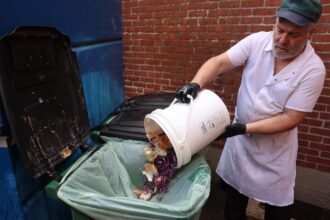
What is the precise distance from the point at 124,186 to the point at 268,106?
3.48 feet

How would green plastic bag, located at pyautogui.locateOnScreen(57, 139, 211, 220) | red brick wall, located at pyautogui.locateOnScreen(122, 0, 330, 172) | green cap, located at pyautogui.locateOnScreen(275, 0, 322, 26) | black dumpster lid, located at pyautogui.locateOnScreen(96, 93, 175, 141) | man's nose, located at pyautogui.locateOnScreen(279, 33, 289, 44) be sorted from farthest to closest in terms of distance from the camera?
red brick wall, located at pyautogui.locateOnScreen(122, 0, 330, 172)
black dumpster lid, located at pyautogui.locateOnScreen(96, 93, 175, 141)
man's nose, located at pyautogui.locateOnScreen(279, 33, 289, 44)
green cap, located at pyautogui.locateOnScreen(275, 0, 322, 26)
green plastic bag, located at pyautogui.locateOnScreen(57, 139, 211, 220)

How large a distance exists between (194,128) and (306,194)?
1887 millimetres

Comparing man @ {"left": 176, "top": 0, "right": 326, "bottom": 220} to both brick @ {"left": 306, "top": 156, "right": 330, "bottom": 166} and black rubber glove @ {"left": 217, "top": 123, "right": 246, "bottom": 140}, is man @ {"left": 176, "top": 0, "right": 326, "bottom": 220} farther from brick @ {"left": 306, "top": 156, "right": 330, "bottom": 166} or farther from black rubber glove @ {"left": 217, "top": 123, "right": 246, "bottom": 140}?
brick @ {"left": 306, "top": 156, "right": 330, "bottom": 166}

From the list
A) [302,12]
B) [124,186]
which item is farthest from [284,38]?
[124,186]

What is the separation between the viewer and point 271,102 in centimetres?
154

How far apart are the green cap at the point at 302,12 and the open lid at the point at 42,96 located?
1282 mm

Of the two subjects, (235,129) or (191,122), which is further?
(235,129)

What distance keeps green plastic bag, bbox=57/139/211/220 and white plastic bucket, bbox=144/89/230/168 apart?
157mm

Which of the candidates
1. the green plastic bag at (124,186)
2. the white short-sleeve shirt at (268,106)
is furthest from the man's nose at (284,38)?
the green plastic bag at (124,186)

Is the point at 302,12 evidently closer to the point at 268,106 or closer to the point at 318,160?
the point at 268,106

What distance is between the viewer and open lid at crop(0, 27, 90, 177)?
1.18m

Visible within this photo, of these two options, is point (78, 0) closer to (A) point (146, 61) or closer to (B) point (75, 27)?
(B) point (75, 27)

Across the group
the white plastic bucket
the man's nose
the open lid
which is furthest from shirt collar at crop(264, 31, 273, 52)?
the open lid

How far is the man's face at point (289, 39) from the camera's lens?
134cm
